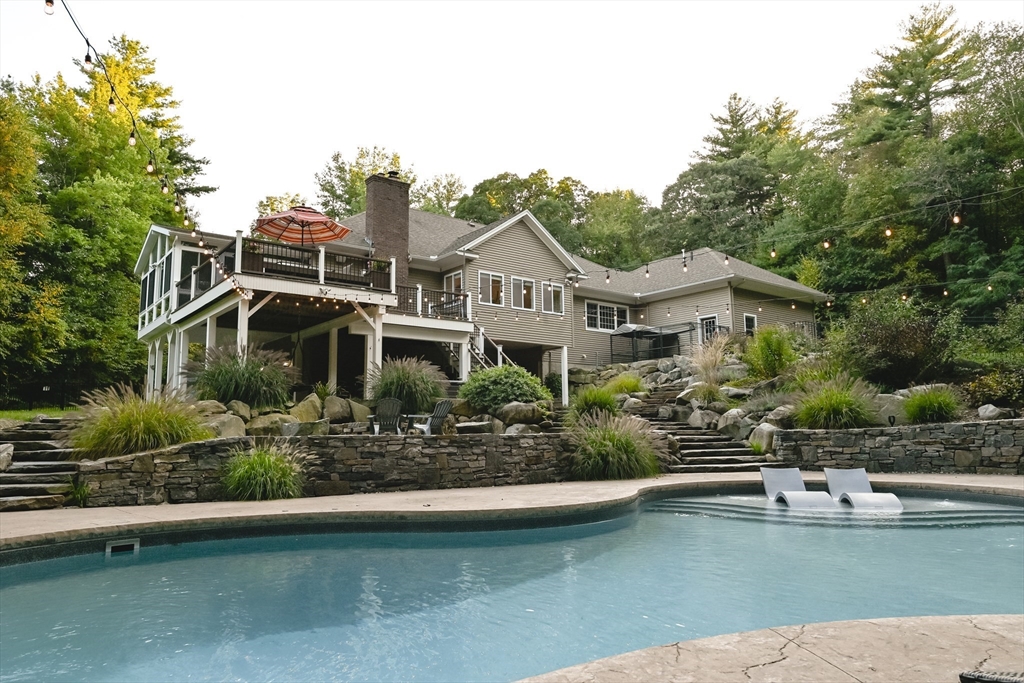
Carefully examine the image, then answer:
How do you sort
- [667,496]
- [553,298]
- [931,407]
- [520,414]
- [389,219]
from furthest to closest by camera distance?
[553,298] → [389,219] → [520,414] → [931,407] → [667,496]

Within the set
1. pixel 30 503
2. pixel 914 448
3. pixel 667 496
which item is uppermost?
pixel 914 448

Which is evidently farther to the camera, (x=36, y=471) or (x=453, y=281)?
(x=453, y=281)

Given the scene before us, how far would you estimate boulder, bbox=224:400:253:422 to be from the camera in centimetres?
1035

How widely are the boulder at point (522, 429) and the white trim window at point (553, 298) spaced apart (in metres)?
8.35

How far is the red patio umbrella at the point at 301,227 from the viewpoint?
1397cm

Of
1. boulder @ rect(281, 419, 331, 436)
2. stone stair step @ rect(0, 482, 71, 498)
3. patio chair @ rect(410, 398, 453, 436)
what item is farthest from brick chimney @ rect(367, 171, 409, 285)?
stone stair step @ rect(0, 482, 71, 498)

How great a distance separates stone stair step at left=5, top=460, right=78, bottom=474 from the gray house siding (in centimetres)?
1200

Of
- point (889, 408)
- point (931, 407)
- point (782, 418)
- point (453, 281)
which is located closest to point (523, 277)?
point (453, 281)

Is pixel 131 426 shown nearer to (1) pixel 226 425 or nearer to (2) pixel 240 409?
(1) pixel 226 425

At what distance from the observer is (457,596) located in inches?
183

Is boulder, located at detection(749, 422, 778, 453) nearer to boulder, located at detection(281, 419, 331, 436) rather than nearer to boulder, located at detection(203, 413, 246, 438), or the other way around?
boulder, located at detection(281, 419, 331, 436)

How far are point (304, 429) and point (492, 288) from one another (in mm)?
10374

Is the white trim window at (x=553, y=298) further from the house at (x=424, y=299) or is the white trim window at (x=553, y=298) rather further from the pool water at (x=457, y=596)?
the pool water at (x=457, y=596)

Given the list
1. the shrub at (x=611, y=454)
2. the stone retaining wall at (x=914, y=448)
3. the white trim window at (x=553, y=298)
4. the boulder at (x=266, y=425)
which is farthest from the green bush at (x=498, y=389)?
the white trim window at (x=553, y=298)
